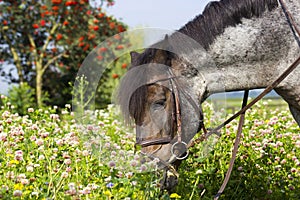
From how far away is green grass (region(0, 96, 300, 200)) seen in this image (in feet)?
8.95

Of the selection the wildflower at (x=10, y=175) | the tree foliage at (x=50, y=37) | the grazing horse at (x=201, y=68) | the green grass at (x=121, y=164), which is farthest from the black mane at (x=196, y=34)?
the tree foliage at (x=50, y=37)

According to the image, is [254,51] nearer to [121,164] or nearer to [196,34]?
[196,34]

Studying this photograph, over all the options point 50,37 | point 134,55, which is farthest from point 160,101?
point 50,37

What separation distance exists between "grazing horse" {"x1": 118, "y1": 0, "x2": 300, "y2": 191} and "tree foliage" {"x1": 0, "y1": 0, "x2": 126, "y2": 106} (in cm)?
831

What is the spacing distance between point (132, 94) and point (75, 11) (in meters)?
8.85

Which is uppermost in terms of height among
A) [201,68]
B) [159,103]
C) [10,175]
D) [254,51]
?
[254,51]

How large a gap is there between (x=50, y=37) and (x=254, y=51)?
29.8 feet

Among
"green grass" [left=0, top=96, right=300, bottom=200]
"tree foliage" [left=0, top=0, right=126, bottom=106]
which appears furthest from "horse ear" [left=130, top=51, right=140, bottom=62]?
"tree foliage" [left=0, top=0, right=126, bottom=106]

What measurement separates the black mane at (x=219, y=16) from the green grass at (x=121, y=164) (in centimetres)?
54

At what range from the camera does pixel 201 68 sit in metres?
2.97

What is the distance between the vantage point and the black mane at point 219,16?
3027 mm

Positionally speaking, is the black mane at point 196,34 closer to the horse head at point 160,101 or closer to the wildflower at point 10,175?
the horse head at point 160,101

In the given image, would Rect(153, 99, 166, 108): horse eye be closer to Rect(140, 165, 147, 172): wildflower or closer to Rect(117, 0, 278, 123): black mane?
Rect(117, 0, 278, 123): black mane

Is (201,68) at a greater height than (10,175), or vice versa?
(201,68)
